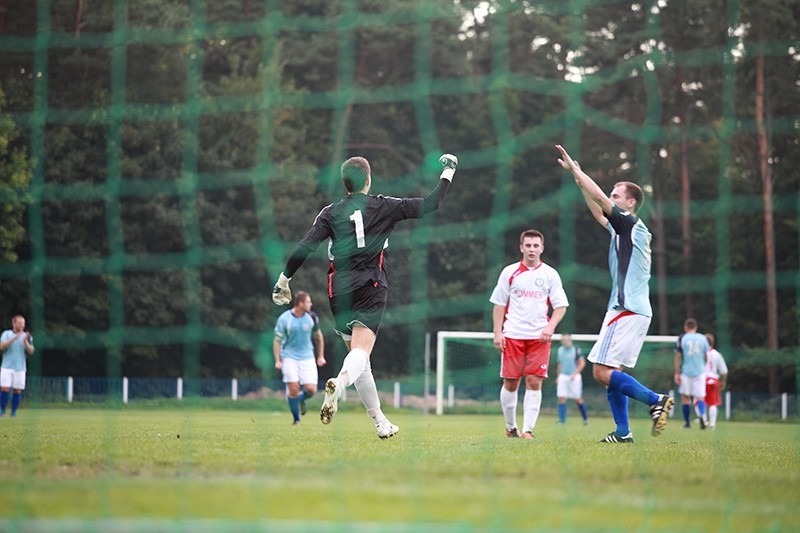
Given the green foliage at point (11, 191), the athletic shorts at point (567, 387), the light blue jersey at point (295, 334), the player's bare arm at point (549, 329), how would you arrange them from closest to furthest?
1. the player's bare arm at point (549, 329)
2. the light blue jersey at point (295, 334)
3. the athletic shorts at point (567, 387)
4. the green foliage at point (11, 191)

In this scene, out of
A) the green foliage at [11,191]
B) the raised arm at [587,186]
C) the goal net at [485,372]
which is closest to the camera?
the raised arm at [587,186]

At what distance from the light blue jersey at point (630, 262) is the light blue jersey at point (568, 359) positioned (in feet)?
40.5

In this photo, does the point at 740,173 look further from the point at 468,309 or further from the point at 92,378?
the point at 92,378

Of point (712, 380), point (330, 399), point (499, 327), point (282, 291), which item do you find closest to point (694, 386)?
point (712, 380)

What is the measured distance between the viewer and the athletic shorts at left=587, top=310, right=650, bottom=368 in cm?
962

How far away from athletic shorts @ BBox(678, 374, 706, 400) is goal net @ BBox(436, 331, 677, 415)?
9.10 metres

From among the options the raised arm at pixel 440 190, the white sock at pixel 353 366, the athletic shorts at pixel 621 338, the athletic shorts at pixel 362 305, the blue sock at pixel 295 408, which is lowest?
the blue sock at pixel 295 408

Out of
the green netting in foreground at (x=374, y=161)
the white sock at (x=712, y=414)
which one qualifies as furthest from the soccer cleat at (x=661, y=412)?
the white sock at (x=712, y=414)

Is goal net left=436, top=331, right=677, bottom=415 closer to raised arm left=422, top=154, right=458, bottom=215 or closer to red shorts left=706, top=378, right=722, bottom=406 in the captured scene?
red shorts left=706, top=378, right=722, bottom=406

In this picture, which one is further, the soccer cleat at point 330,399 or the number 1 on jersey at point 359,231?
the number 1 on jersey at point 359,231

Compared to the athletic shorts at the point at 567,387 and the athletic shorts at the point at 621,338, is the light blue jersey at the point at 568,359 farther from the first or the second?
the athletic shorts at the point at 621,338

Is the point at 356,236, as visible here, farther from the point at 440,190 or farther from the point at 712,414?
the point at 712,414

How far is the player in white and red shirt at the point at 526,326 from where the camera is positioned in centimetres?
1126

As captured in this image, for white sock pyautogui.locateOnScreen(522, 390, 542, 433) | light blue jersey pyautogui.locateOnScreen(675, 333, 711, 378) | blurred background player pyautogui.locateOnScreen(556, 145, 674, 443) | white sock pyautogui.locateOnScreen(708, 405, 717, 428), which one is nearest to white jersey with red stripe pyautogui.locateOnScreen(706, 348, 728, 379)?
light blue jersey pyautogui.locateOnScreen(675, 333, 711, 378)
